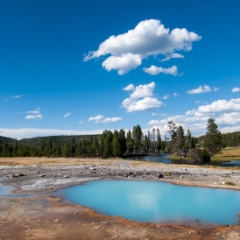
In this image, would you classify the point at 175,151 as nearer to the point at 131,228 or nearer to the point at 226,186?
the point at 226,186

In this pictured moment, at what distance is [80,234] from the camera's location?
1695 cm

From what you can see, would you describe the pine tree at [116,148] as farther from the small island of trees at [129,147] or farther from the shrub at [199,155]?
the shrub at [199,155]

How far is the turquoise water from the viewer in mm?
22703

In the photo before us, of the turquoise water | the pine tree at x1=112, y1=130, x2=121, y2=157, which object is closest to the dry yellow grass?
the pine tree at x1=112, y1=130, x2=121, y2=157

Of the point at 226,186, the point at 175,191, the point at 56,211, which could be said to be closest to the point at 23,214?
the point at 56,211

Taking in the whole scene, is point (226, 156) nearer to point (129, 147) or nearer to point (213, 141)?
point (213, 141)

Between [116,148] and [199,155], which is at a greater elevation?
[116,148]

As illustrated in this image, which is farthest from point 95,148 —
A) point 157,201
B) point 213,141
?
point 157,201

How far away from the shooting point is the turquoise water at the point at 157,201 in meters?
22.7

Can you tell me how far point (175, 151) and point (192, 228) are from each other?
107 metres

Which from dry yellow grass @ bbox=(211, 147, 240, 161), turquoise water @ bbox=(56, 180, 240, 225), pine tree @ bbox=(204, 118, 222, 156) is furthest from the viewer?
pine tree @ bbox=(204, 118, 222, 156)

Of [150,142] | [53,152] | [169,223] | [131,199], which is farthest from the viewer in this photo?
[150,142]

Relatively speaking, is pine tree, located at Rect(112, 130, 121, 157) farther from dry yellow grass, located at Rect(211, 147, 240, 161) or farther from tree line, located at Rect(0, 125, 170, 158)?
dry yellow grass, located at Rect(211, 147, 240, 161)

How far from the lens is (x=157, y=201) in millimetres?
28578
